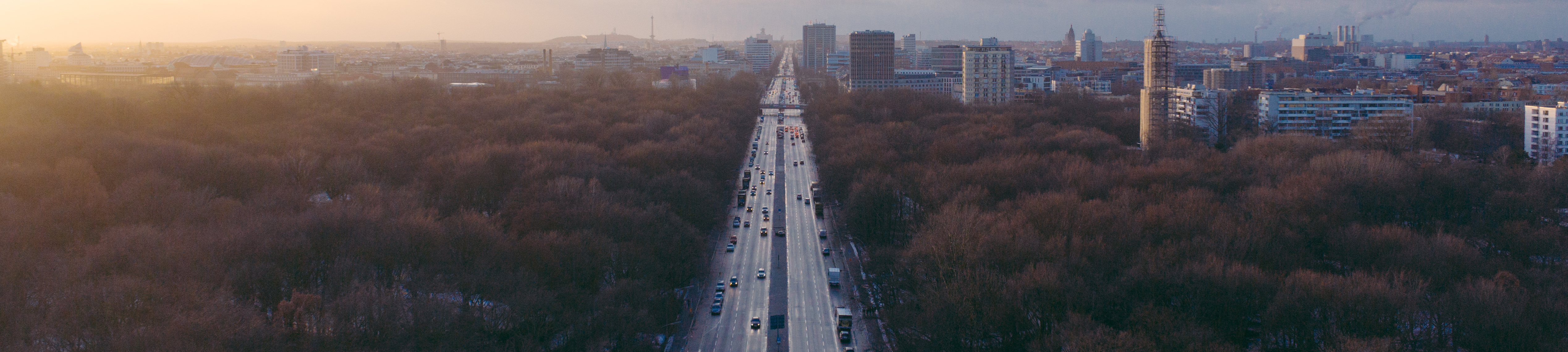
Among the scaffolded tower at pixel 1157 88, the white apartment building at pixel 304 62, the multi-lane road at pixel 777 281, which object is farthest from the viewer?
the white apartment building at pixel 304 62

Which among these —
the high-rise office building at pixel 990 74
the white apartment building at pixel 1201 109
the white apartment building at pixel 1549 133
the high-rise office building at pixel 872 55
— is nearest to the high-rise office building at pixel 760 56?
the high-rise office building at pixel 872 55

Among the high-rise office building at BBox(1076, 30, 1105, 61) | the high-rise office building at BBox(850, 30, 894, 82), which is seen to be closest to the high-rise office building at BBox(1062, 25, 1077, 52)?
the high-rise office building at BBox(1076, 30, 1105, 61)

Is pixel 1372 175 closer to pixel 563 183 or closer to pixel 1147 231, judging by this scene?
pixel 1147 231

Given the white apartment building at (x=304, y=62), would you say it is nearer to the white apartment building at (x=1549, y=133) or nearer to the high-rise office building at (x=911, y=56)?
the high-rise office building at (x=911, y=56)

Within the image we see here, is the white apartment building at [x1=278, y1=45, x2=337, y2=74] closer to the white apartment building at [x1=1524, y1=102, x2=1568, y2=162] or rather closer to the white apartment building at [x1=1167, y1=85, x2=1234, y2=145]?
the white apartment building at [x1=1167, y1=85, x2=1234, y2=145]

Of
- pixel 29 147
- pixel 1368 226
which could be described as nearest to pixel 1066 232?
pixel 1368 226
